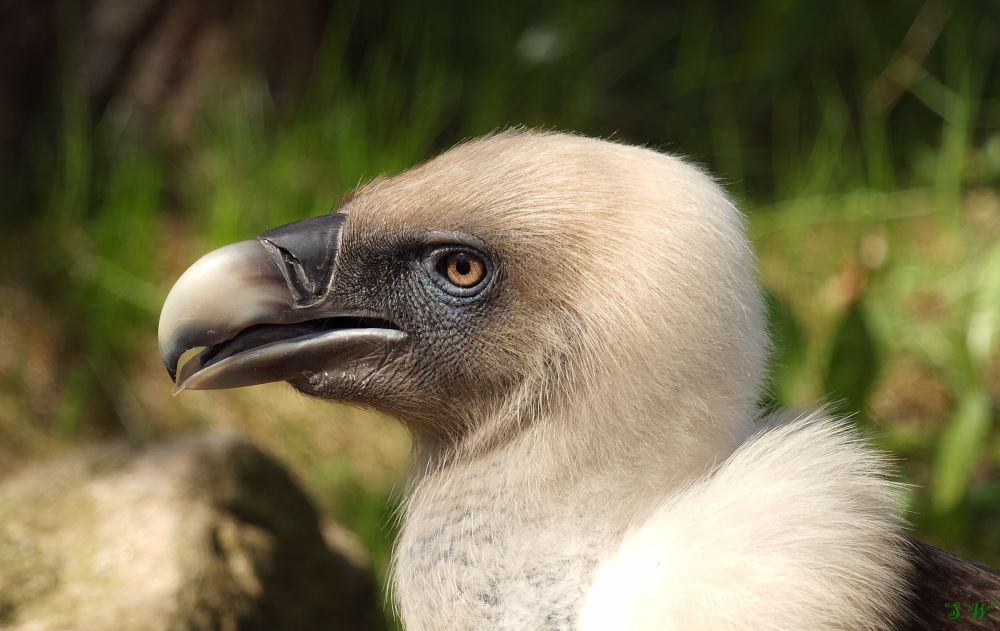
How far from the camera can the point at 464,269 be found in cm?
202

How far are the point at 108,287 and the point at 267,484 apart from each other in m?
1.58

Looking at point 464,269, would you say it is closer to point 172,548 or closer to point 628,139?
point 172,548

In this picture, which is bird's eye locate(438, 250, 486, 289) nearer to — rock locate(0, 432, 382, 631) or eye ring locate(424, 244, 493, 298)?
eye ring locate(424, 244, 493, 298)

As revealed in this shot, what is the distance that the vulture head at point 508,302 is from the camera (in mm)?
1886

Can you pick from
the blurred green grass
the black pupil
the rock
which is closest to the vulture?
the black pupil

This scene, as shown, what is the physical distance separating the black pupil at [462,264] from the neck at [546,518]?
30 centimetres

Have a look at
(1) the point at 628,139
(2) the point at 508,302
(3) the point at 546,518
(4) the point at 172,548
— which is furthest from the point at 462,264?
(1) the point at 628,139

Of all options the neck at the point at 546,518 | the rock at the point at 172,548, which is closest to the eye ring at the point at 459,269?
the neck at the point at 546,518

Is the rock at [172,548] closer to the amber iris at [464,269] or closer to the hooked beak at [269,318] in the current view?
the hooked beak at [269,318]

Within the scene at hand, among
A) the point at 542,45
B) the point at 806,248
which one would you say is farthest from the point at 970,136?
the point at 542,45

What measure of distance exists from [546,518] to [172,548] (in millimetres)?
1175

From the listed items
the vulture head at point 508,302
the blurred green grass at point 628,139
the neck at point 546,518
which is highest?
the vulture head at point 508,302

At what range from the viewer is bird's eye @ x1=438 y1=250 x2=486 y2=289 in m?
2.01

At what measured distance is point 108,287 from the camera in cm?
429
